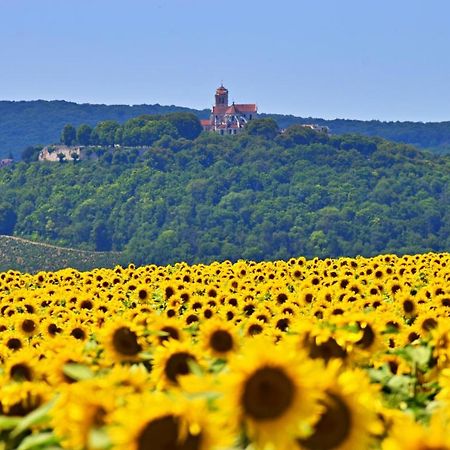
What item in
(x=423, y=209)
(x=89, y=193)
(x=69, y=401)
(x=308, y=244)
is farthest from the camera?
(x=89, y=193)

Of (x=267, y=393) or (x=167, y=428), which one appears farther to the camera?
(x=267, y=393)

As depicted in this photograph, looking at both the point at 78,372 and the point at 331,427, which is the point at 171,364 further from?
the point at 331,427

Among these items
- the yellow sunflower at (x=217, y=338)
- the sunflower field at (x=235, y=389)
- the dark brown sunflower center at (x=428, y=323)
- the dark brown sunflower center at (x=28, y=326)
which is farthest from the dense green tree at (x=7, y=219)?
the yellow sunflower at (x=217, y=338)

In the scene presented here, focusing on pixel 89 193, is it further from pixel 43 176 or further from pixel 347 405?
pixel 347 405

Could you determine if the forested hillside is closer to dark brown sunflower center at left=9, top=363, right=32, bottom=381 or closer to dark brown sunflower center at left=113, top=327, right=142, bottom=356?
dark brown sunflower center at left=113, top=327, right=142, bottom=356

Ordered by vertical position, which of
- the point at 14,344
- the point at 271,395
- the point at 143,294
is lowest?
the point at 143,294

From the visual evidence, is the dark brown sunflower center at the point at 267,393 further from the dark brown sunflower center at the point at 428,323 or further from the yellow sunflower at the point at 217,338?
the dark brown sunflower center at the point at 428,323

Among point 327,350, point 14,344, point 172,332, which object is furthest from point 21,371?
point 14,344

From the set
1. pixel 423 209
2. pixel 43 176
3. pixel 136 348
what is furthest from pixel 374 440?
pixel 43 176
